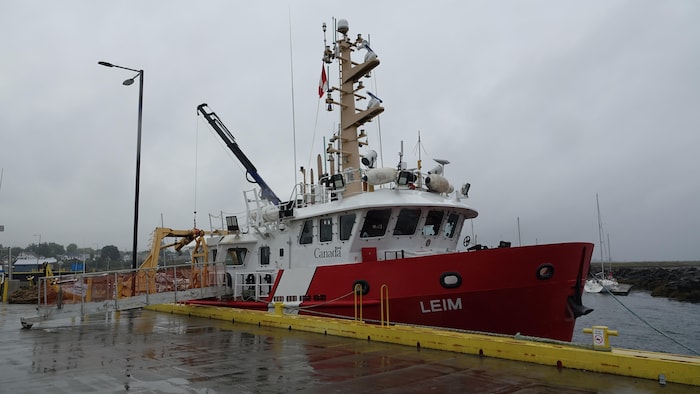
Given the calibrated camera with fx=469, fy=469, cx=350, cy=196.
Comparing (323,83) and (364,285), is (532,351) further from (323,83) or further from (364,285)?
(323,83)

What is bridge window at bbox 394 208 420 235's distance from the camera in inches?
402

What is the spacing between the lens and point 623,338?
19719 mm

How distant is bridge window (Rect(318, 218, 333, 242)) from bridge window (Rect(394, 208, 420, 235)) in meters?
1.51

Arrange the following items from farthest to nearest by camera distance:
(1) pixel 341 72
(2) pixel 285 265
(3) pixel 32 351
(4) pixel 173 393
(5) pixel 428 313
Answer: (1) pixel 341 72, (2) pixel 285 265, (5) pixel 428 313, (3) pixel 32 351, (4) pixel 173 393

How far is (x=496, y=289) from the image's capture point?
7941mm

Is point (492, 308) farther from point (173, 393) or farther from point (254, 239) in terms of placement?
point (254, 239)

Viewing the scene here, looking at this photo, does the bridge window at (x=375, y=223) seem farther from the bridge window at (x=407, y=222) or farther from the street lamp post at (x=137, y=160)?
the street lamp post at (x=137, y=160)

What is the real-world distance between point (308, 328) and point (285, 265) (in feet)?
10.0

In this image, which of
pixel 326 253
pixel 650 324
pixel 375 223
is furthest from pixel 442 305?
pixel 650 324

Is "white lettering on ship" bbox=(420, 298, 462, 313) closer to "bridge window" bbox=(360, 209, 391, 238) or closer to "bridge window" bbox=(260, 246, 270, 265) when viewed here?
"bridge window" bbox=(360, 209, 391, 238)

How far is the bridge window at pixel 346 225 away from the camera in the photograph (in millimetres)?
10266

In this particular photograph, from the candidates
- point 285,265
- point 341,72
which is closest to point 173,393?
point 285,265

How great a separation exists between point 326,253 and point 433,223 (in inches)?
100

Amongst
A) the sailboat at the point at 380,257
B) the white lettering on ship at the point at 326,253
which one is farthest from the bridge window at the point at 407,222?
the white lettering on ship at the point at 326,253
